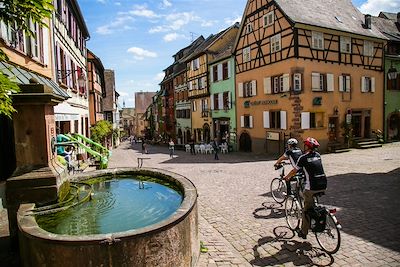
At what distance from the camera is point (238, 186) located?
11312 millimetres

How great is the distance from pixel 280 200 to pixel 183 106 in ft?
106

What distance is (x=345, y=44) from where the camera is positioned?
23109 mm

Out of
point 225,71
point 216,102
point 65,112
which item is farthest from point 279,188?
point 216,102

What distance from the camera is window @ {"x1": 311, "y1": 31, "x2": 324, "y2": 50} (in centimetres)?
2128

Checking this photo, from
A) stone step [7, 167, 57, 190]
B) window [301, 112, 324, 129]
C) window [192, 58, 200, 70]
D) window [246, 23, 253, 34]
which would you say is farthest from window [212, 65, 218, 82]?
stone step [7, 167, 57, 190]

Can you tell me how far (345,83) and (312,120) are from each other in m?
4.64

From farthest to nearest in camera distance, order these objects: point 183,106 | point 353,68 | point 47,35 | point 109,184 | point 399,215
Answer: point 183,106 < point 353,68 < point 47,35 < point 109,184 < point 399,215

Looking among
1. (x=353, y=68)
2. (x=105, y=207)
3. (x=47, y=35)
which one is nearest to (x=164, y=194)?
(x=105, y=207)

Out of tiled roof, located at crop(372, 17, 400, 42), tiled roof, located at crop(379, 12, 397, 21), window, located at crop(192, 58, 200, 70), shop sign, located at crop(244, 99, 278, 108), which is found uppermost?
tiled roof, located at crop(379, 12, 397, 21)

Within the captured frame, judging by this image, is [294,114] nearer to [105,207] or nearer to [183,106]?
[105,207]

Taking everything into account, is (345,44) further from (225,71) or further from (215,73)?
(215,73)

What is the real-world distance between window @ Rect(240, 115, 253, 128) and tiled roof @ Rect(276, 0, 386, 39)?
8.85 m

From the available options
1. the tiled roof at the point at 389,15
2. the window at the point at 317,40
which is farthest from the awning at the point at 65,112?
the tiled roof at the point at 389,15

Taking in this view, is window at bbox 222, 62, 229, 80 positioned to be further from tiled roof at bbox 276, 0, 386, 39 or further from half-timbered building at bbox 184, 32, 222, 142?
tiled roof at bbox 276, 0, 386, 39
